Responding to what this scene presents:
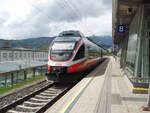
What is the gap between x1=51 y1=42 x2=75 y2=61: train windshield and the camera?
13.8 meters

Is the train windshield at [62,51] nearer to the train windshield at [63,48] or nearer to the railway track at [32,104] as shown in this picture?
the train windshield at [63,48]

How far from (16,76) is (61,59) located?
3388mm

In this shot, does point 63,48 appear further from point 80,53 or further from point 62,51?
point 80,53

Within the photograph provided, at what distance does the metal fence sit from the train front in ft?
7.68

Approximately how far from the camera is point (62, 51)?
14.0 meters

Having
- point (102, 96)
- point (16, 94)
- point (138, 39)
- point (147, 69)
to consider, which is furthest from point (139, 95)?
point (16, 94)

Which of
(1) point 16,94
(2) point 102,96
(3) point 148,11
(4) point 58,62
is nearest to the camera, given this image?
(2) point 102,96

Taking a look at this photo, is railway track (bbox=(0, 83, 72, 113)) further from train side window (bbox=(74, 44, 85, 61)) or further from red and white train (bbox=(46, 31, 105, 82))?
train side window (bbox=(74, 44, 85, 61))

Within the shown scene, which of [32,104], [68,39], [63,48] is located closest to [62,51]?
[63,48]

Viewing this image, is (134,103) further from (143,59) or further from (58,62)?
(58,62)

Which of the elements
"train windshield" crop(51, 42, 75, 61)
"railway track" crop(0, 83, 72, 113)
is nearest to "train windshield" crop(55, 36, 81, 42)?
"train windshield" crop(51, 42, 75, 61)

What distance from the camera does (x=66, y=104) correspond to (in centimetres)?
725

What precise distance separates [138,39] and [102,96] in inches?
138

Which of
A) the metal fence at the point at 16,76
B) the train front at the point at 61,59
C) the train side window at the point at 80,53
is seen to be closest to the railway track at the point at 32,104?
the train front at the point at 61,59
